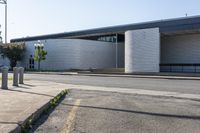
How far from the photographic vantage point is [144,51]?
5097 centimetres

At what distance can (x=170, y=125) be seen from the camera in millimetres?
8992

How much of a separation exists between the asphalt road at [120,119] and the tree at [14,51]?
216 feet

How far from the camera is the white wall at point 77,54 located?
6994 centimetres

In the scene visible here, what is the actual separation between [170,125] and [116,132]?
1.55 metres

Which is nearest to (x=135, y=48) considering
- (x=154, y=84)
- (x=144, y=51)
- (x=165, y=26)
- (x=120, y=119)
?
(x=144, y=51)

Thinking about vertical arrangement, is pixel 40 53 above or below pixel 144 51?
above

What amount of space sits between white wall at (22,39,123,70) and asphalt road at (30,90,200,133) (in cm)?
5700

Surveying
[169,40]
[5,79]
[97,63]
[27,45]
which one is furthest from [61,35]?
[5,79]

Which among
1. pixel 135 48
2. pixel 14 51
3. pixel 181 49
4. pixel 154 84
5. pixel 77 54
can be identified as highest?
pixel 14 51

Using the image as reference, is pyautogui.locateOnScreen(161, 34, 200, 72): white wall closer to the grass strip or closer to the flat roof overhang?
the flat roof overhang

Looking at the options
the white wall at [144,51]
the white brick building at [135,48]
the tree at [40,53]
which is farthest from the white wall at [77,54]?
the white wall at [144,51]

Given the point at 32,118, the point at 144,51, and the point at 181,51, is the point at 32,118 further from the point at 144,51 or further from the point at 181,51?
the point at 181,51

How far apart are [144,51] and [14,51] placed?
34611 millimetres

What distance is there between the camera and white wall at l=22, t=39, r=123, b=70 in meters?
69.9
